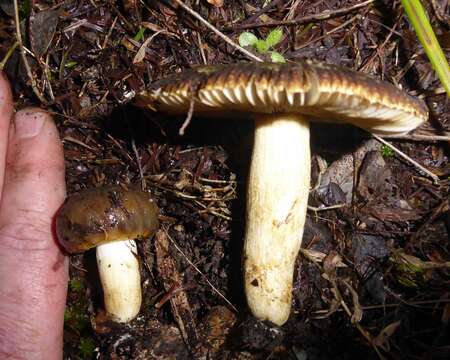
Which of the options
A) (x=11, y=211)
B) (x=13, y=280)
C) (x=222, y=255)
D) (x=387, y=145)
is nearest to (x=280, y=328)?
(x=222, y=255)

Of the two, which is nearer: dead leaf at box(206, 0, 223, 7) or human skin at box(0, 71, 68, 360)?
human skin at box(0, 71, 68, 360)

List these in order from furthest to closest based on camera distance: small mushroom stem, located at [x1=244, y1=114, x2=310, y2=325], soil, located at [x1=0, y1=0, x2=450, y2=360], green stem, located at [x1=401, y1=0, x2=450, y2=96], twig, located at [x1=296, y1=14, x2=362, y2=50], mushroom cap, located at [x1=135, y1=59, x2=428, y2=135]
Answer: twig, located at [x1=296, y1=14, x2=362, y2=50] < soil, located at [x1=0, y1=0, x2=450, y2=360] < small mushroom stem, located at [x1=244, y1=114, x2=310, y2=325] < green stem, located at [x1=401, y1=0, x2=450, y2=96] < mushroom cap, located at [x1=135, y1=59, x2=428, y2=135]

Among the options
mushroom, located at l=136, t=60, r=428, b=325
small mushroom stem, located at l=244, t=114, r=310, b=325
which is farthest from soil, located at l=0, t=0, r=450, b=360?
mushroom, located at l=136, t=60, r=428, b=325

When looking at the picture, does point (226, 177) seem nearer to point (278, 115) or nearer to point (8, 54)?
point (278, 115)

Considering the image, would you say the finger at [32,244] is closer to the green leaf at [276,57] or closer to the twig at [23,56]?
the twig at [23,56]

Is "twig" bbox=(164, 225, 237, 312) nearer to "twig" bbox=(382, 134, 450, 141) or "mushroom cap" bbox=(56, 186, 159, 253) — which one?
"mushroom cap" bbox=(56, 186, 159, 253)

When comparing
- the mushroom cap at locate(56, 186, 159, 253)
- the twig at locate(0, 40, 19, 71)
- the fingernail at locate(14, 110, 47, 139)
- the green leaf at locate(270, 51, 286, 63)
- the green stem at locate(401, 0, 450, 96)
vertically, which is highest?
the green stem at locate(401, 0, 450, 96)

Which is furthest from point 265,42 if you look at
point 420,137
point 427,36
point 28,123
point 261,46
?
point 28,123
